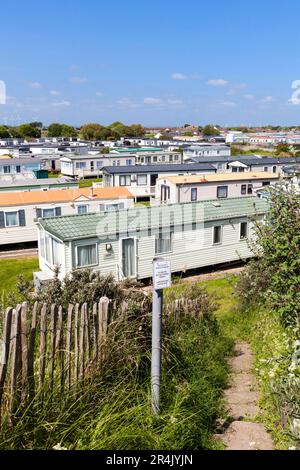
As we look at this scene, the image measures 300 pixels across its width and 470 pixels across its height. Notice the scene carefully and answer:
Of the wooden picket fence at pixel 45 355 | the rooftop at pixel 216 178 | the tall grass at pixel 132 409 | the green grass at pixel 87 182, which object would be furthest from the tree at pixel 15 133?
the wooden picket fence at pixel 45 355

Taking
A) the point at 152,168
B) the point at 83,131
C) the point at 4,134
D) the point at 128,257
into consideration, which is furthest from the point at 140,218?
the point at 83,131

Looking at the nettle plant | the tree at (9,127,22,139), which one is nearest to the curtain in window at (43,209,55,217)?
the nettle plant

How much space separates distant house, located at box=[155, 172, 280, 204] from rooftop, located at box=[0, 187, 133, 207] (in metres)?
6.14

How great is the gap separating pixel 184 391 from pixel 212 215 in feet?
39.9

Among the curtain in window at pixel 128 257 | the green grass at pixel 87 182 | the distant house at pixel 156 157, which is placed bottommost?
the curtain in window at pixel 128 257

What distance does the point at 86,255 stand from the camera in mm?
14453

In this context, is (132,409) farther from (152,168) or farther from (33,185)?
(152,168)

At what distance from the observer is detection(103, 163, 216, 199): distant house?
108ft

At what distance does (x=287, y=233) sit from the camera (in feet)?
21.7

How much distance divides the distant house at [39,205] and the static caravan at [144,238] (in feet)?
16.8

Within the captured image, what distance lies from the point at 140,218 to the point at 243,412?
1044 cm

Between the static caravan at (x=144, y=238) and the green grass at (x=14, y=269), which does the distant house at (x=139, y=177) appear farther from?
the static caravan at (x=144, y=238)

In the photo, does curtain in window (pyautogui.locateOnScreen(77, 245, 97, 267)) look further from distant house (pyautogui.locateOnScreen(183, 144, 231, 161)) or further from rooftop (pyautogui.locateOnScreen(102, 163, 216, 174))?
distant house (pyautogui.locateOnScreen(183, 144, 231, 161))

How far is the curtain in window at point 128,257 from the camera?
15.2 metres
